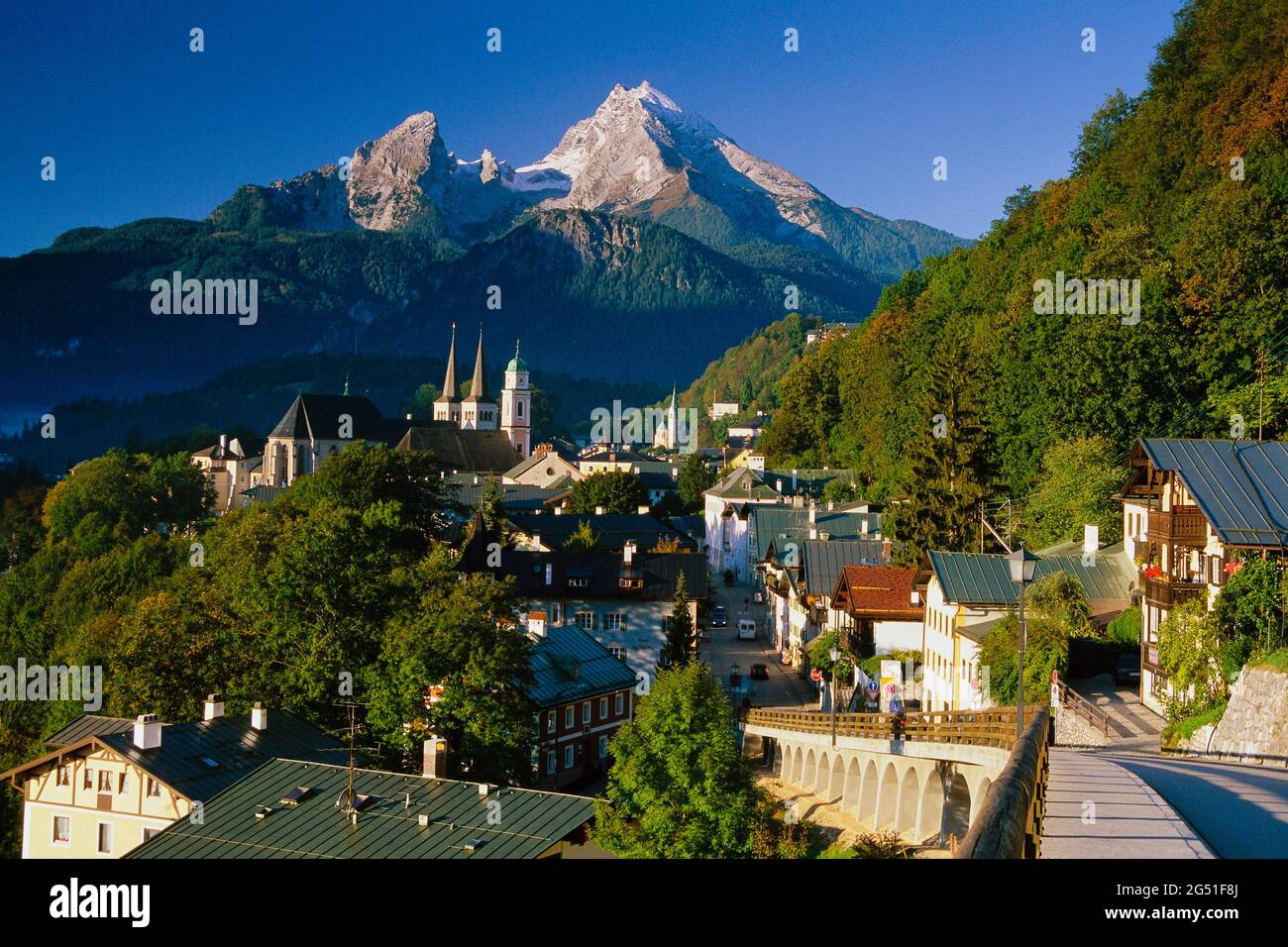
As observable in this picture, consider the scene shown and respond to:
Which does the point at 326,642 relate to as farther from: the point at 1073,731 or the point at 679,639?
the point at 1073,731

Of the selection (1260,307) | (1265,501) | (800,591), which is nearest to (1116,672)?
(1265,501)

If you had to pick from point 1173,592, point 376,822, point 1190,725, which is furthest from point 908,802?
point 376,822

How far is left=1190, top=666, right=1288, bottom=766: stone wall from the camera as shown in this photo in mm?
22703

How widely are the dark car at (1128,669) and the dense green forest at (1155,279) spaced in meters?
13.5

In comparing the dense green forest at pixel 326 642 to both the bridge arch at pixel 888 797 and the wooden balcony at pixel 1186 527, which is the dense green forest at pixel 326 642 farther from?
the wooden balcony at pixel 1186 527

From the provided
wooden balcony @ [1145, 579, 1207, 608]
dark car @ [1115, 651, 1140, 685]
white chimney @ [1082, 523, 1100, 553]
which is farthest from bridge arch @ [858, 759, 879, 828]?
white chimney @ [1082, 523, 1100, 553]

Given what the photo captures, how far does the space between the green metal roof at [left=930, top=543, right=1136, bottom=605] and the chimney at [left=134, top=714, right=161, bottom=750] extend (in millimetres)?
22353

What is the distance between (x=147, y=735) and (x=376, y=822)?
10160mm

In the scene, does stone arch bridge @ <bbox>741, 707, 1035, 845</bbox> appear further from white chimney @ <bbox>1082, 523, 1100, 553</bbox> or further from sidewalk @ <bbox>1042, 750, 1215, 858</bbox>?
white chimney @ <bbox>1082, 523, 1100, 553</bbox>

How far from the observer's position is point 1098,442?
49781 mm

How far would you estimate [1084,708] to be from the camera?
99.7 ft
